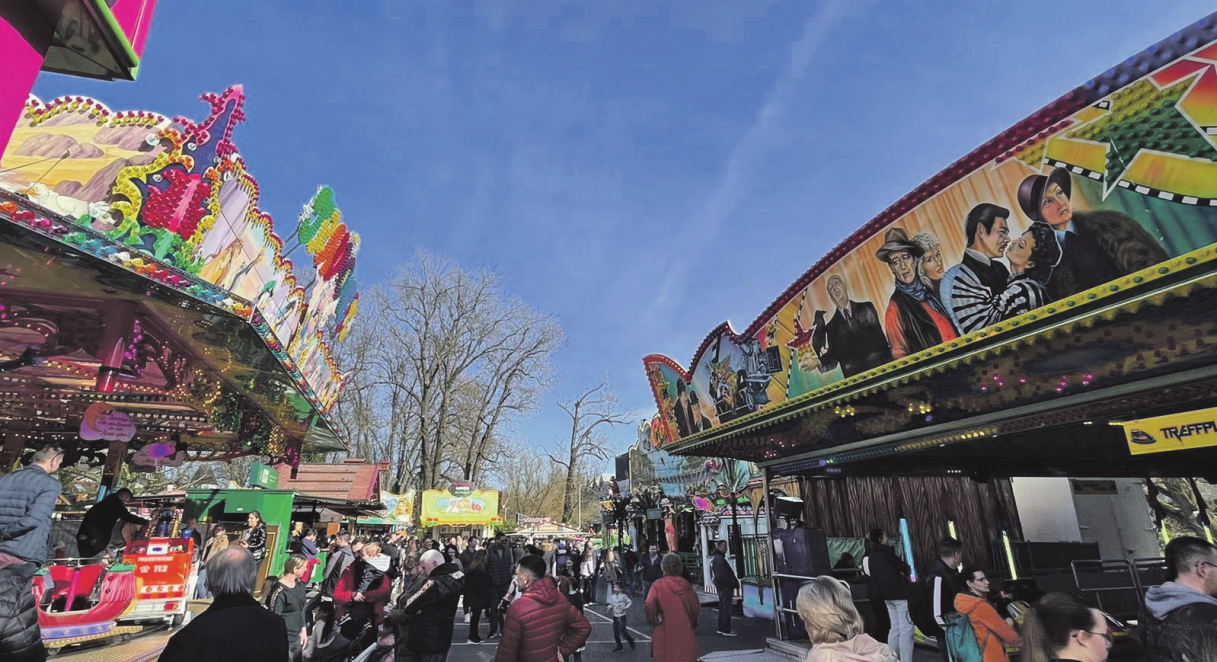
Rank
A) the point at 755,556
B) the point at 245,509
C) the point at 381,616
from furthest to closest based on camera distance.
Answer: the point at 245,509, the point at 755,556, the point at 381,616

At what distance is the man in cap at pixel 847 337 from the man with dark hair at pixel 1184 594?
2901 millimetres

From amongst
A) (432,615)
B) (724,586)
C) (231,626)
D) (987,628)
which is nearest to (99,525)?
(432,615)

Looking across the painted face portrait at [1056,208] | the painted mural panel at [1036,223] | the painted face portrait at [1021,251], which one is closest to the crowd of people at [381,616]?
the painted mural panel at [1036,223]

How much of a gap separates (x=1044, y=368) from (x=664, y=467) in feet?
63.1

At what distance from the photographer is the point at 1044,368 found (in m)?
5.40

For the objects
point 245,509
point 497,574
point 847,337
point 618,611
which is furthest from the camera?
point 245,509

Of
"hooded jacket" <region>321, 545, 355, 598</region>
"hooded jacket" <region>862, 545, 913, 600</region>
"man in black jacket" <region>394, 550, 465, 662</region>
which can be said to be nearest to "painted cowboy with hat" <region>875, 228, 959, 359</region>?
"hooded jacket" <region>862, 545, 913, 600</region>

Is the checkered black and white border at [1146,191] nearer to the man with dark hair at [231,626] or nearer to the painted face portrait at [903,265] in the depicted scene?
the painted face portrait at [903,265]

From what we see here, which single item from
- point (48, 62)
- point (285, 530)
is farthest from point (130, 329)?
point (285, 530)

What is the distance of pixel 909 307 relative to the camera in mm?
5352

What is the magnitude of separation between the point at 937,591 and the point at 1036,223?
3474 mm

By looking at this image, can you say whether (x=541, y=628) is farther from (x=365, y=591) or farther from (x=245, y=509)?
(x=245, y=509)

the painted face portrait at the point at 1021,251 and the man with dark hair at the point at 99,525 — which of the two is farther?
the man with dark hair at the point at 99,525

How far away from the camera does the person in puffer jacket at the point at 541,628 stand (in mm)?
3684
